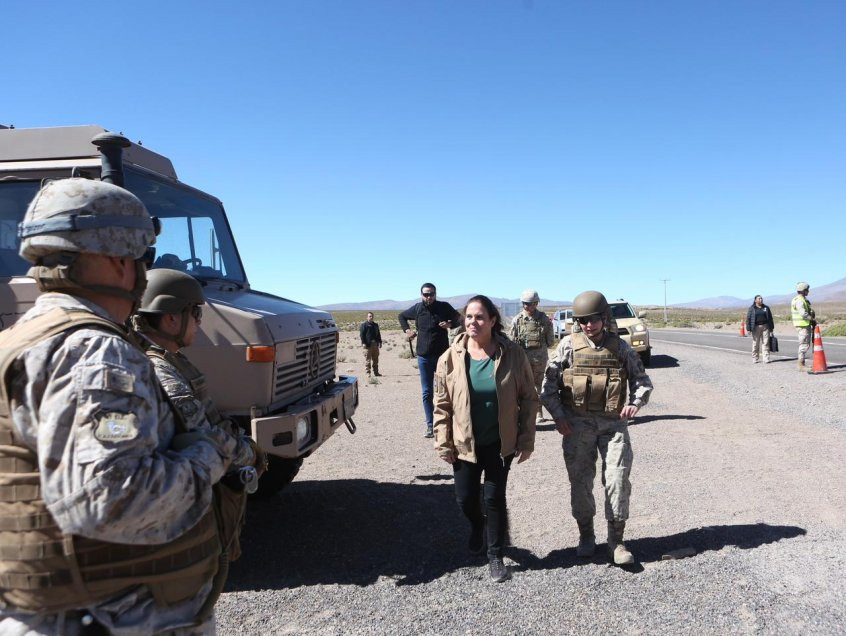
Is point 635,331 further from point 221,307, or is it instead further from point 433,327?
point 221,307

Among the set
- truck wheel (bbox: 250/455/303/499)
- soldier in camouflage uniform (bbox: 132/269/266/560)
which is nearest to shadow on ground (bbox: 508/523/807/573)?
truck wheel (bbox: 250/455/303/499)

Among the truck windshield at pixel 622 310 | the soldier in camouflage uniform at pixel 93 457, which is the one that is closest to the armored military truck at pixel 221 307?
the soldier in camouflage uniform at pixel 93 457

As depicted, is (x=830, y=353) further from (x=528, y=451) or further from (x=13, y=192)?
(x=13, y=192)

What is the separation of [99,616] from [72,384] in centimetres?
59

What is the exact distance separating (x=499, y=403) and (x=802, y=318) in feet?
41.2

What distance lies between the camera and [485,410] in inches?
169

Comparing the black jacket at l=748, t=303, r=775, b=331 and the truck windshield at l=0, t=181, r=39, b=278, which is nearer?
the truck windshield at l=0, t=181, r=39, b=278

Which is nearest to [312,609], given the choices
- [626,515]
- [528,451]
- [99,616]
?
[528,451]

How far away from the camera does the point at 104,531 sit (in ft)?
4.68

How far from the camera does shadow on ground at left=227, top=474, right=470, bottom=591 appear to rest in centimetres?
436

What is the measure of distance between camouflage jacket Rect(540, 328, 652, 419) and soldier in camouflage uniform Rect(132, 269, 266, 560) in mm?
2639

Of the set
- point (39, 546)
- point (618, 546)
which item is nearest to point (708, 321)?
point (618, 546)

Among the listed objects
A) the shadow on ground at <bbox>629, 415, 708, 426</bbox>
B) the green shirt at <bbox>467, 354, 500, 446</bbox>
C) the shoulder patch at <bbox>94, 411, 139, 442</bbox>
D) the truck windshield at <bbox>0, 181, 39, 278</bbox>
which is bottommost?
the shadow on ground at <bbox>629, 415, 708, 426</bbox>

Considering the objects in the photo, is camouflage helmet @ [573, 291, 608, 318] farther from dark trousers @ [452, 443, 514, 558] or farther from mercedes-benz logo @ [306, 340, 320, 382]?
mercedes-benz logo @ [306, 340, 320, 382]
